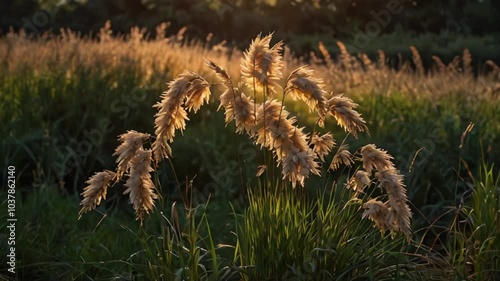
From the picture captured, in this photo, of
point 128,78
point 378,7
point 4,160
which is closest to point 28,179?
point 4,160

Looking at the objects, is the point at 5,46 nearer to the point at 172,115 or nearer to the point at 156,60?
the point at 156,60

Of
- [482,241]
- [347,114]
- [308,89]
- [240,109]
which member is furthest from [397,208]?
[482,241]

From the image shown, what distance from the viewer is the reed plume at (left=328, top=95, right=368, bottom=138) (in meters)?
3.29

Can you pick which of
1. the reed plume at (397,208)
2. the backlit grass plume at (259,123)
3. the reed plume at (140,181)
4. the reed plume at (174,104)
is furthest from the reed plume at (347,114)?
the reed plume at (140,181)

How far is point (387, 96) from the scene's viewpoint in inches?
392

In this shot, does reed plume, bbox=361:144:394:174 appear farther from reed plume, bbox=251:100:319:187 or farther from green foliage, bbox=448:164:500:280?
green foliage, bbox=448:164:500:280

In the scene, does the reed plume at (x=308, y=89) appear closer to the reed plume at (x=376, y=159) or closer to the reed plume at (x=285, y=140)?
the reed plume at (x=285, y=140)

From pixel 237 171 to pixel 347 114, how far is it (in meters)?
3.77

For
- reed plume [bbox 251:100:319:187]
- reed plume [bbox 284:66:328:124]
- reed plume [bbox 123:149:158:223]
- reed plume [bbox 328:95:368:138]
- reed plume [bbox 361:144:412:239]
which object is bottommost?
reed plume [bbox 123:149:158:223]

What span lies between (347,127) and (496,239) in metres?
1.26

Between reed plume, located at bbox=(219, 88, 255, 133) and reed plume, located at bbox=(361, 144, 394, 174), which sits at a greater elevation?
reed plume, located at bbox=(219, 88, 255, 133)

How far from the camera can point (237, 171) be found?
703 centimetres

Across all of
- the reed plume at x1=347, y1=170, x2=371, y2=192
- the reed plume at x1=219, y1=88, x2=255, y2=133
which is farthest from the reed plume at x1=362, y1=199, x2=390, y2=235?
the reed plume at x1=219, y1=88, x2=255, y2=133

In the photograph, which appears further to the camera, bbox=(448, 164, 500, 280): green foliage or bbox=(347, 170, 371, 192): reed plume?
bbox=(448, 164, 500, 280): green foliage
